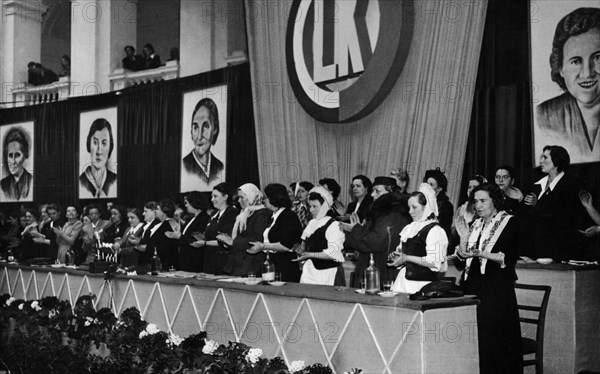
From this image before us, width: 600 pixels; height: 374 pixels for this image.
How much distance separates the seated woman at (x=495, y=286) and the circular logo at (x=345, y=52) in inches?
164

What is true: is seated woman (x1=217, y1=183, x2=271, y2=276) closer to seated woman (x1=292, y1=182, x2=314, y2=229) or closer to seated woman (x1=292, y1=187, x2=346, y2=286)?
seated woman (x1=292, y1=187, x2=346, y2=286)

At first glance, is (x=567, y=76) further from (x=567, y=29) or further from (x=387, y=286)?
(x=387, y=286)

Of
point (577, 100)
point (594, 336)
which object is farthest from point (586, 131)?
point (594, 336)

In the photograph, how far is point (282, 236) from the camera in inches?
227

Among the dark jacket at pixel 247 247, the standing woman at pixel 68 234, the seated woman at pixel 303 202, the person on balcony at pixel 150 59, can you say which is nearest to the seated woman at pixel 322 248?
the dark jacket at pixel 247 247

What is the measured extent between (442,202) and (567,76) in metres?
1.75

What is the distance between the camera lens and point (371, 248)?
5.12 meters

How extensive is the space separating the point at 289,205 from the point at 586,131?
279 centimetres

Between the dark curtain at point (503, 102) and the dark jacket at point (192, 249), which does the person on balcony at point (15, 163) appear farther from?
the dark curtain at point (503, 102)

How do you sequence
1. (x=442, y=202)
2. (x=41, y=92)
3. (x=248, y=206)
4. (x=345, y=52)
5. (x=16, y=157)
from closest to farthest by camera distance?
(x=442, y=202) → (x=248, y=206) → (x=345, y=52) → (x=41, y=92) → (x=16, y=157)

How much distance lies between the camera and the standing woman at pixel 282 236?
18.9 ft

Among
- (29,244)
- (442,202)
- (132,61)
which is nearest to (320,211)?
(442,202)

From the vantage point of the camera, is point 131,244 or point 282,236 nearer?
point 282,236

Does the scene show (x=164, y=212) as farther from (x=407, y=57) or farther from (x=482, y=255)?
(x=482, y=255)
